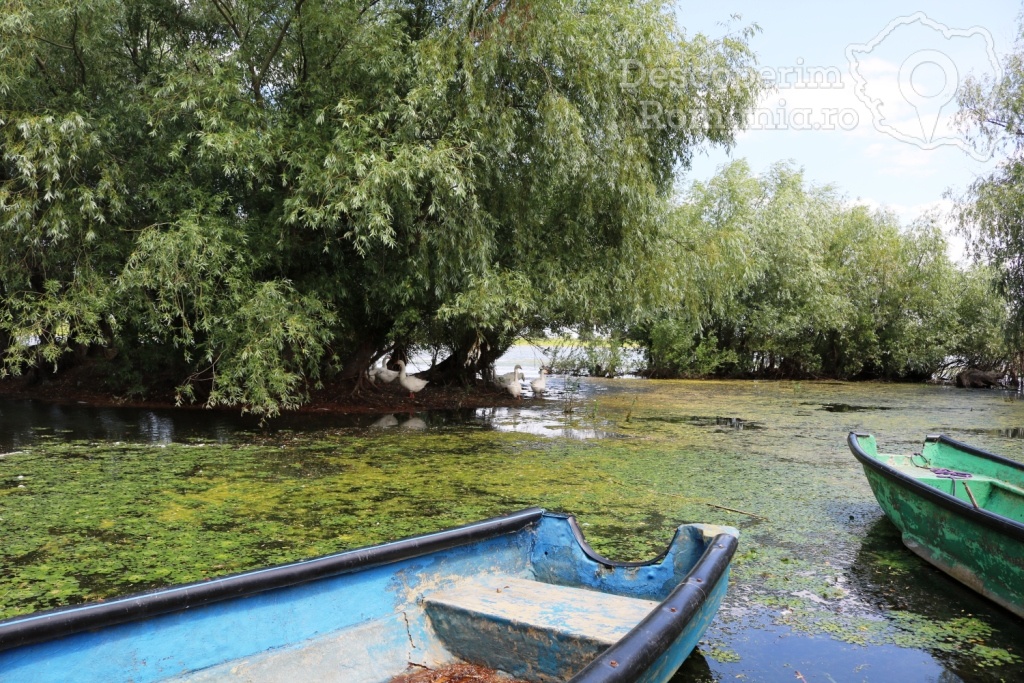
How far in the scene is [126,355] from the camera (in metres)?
11.6

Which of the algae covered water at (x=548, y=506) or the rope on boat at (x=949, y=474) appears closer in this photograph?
the algae covered water at (x=548, y=506)

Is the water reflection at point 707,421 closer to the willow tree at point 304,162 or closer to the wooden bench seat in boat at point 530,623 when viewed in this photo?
the willow tree at point 304,162

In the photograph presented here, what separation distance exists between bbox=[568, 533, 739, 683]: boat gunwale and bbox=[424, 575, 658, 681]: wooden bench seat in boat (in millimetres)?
287

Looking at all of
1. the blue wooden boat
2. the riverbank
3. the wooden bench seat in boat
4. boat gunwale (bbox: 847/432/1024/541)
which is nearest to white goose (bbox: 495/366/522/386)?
the riverbank

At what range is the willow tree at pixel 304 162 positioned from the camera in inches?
344

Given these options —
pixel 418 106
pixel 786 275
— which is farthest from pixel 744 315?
pixel 418 106

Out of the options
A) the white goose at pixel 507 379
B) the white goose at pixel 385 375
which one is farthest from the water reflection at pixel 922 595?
the white goose at pixel 507 379

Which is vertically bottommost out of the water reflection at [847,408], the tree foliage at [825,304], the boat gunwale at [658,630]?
the boat gunwale at [658,630]

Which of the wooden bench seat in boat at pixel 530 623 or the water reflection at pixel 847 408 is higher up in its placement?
Answer: the water reflection at pixel 847 408

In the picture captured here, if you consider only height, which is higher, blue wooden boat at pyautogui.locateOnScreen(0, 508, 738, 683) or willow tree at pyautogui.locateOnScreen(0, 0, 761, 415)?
willow tree at pyautogui.locateOnScreen(0, 0, 761, 415)

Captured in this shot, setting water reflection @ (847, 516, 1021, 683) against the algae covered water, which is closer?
water reflection @ (847, 516, 1021, 683)

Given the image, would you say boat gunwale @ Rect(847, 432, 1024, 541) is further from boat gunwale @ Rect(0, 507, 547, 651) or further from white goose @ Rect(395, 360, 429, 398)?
white goose @ Rect(395, 360, 429, 398)

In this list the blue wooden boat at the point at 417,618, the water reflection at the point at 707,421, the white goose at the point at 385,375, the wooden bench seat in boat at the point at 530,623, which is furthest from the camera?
the white goose at the point at 385,375

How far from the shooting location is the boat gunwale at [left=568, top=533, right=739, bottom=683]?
1920 millimetres
